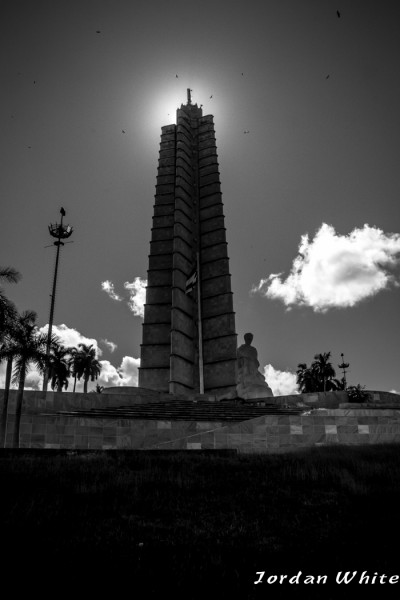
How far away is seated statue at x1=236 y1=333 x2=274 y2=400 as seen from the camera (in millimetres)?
28844

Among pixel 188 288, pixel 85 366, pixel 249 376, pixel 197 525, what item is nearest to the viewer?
pixel 197 525

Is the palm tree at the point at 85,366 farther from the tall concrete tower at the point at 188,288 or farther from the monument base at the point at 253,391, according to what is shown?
the monument base at the point at 253,391

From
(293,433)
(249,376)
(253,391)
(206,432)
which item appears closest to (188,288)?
(249,376)

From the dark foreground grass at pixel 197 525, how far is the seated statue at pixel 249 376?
64.3 feet

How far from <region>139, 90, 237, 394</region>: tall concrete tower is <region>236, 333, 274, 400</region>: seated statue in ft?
15.9

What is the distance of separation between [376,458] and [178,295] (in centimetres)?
2791

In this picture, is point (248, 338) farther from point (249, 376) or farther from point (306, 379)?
point (306, 379)

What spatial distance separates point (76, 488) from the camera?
22.8ft

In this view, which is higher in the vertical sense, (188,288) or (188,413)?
(188,288)

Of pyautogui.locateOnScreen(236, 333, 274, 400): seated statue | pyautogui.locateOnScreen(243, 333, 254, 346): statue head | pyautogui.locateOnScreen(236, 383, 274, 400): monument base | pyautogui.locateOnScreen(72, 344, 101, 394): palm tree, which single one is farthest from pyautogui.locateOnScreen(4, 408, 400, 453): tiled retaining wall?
pyautogui.locateOnScreen(72, 344, 101, 394): palm tree

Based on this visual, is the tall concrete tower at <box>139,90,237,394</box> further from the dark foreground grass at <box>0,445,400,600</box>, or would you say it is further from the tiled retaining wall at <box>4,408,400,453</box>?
the dark foreground grass at <box>0,445,400,600</box>

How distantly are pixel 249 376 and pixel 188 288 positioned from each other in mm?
9934

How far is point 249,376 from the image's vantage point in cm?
3064

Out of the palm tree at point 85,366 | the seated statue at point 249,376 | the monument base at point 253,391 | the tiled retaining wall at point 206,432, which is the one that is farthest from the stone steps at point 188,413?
the palm tree at point 85,366
